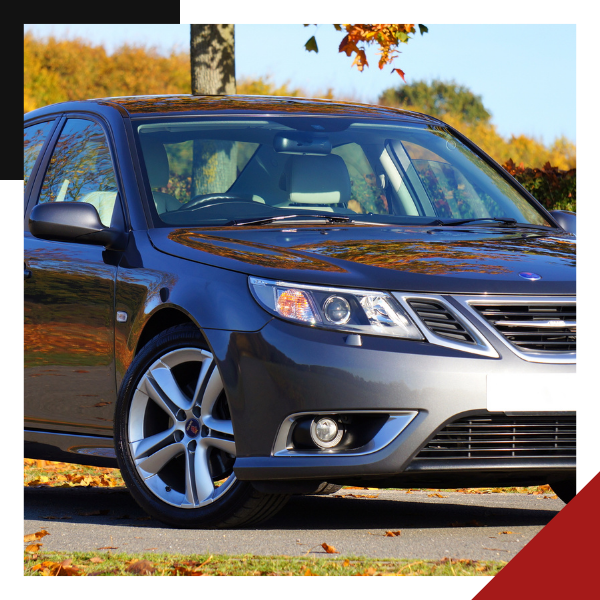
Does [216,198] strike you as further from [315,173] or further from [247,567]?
[247,567]

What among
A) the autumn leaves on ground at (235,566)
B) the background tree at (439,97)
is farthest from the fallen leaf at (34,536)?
the background tree at (439,97)

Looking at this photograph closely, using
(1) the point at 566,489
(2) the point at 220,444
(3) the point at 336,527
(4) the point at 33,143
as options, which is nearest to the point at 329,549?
(2) the point at 220,444

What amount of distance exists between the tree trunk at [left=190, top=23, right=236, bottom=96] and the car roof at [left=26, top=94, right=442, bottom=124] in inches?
163

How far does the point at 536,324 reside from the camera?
427cm

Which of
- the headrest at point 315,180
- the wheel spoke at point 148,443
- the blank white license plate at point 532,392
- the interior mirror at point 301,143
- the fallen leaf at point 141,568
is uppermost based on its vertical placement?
the interior mirror at point 301,143

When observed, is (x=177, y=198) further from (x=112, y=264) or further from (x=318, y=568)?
(x=318, y=568)

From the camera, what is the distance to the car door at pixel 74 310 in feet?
17.6

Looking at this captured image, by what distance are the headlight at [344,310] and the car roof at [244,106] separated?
187 centimetres

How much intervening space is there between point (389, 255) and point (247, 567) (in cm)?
132

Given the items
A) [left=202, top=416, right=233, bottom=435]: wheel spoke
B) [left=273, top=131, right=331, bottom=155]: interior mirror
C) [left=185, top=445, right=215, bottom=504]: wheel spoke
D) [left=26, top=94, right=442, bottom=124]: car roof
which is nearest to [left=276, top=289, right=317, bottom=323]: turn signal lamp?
[left=202, top=416, right=233, bottom=435]: wheel spoke

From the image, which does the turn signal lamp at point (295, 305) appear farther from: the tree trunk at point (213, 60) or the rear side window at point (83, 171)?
the tree trunk at point (213, 60)
